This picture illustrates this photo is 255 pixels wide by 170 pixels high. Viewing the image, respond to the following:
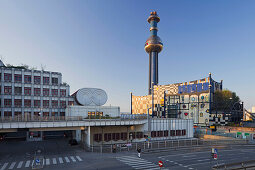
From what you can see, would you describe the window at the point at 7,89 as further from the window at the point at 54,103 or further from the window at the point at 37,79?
the window at the point at 54,103

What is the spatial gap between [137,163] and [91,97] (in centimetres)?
3172

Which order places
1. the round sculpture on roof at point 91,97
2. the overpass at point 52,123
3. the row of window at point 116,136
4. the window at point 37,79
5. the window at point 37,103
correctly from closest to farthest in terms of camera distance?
the overpass at point 52,123, the row of window at point 116,136, the round sculpture on roof at point 91,97, the window at point 37,103, the window at point 37,79

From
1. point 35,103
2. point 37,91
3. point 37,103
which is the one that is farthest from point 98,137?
point 37,91

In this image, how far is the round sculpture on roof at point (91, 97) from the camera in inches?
2009

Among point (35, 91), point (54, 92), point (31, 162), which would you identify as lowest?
point (31, 162)

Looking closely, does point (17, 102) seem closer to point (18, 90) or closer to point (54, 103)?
point (18, 90)

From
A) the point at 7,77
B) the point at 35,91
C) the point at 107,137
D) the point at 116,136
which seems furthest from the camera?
the point at 35,91

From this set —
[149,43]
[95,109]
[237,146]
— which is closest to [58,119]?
[95,109]

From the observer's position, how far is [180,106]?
78188mm

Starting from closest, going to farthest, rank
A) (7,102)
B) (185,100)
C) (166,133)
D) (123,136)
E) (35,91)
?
(123,136) < (166,133) < (7,102) < (35,91) < (185,100)

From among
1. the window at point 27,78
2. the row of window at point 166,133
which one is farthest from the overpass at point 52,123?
the window at point 27,78

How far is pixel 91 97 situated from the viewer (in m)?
52.2

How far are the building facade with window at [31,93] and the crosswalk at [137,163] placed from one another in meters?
33.8

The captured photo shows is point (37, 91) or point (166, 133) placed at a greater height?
point (37, 91)
